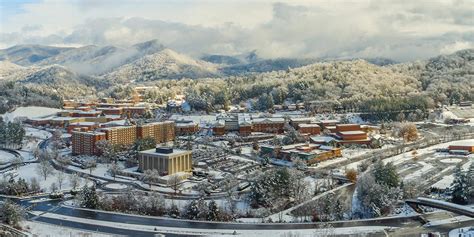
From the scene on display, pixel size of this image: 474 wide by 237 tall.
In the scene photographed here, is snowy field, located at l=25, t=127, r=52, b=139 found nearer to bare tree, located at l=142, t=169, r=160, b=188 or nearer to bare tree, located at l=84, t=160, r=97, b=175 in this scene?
bare tree, located at l=84, t=160, r=97, b=175

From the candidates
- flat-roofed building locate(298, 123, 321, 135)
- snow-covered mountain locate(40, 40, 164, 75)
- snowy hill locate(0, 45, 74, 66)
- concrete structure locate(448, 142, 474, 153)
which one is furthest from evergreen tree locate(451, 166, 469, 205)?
snowy hill locate(0, 45, 74, 66)

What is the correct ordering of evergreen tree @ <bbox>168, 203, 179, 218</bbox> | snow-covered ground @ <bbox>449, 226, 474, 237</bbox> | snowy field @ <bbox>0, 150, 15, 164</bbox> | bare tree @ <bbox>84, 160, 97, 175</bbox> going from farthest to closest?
snowy field @ <bbox>0, 150, 15, 164</bbox> < bare tree @ <bbox>84, 160, 97, 175</bbox> < evergreen tree @ <bbox>168, 203, 179, 218</bbox> < snow-covered ground @ <bbox>449, 226, 474, 237</bbox>

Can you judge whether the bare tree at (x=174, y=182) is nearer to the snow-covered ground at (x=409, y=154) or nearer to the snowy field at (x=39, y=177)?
the snowy field at (x=39, y=177)

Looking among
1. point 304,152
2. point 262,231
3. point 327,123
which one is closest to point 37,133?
point 304,152

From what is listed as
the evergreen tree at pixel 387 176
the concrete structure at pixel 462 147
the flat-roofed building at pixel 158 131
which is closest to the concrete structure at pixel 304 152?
the evergreen tree at pixel 387 176

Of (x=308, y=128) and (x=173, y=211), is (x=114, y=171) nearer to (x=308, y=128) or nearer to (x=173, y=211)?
(x=173, y=211)

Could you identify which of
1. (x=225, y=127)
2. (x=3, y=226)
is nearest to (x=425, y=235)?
(x=3, y=226)
